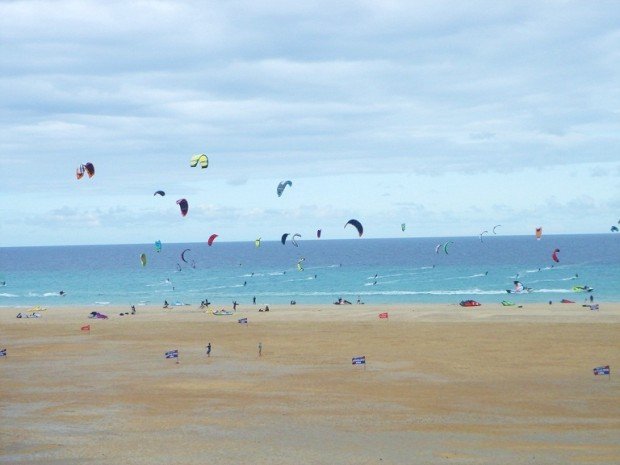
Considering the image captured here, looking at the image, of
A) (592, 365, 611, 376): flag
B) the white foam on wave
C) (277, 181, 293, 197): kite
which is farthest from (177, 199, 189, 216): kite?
the white foam on wave

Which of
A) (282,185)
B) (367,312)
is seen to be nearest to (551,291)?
(367,312)

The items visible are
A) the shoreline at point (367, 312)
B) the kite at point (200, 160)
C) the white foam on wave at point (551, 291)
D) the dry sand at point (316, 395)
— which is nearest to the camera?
the dry sand at point (316, 395)

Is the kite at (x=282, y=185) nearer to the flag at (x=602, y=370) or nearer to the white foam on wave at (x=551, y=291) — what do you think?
the flag at (x=602, y=370)

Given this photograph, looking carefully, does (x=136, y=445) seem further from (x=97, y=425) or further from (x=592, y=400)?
(x=592, y=400)

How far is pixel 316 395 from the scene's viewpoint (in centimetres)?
2484

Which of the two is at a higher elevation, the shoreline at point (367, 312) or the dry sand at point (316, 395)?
the shoreline at point (367, 312)

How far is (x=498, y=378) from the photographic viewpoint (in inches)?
1082

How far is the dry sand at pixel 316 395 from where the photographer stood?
723 inches

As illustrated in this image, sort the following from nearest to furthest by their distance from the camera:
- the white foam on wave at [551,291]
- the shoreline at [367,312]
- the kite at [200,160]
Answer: the kite at [200,160] → the shoreline at [367,312] → the white foam on wave at [551,291]

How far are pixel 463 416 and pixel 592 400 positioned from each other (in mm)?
4599

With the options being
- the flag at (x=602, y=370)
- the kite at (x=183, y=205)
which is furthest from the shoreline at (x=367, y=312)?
the flag at (x=602, y=370)

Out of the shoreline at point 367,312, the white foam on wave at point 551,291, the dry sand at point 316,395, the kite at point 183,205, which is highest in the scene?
the kite at point 183,205

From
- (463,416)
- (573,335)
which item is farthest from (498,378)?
(573,335)

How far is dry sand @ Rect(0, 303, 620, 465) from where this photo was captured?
1838 centimetres
